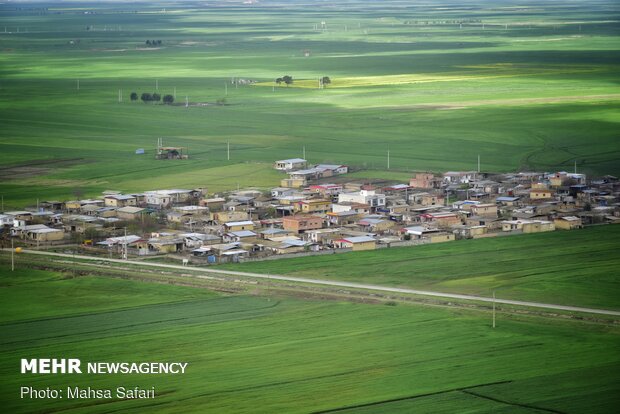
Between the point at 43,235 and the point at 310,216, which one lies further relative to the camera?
the point at 310,216

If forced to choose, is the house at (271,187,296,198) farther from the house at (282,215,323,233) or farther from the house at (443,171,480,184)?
the house at (443,171,480,184)

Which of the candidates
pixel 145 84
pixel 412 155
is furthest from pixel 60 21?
pixel 412 155

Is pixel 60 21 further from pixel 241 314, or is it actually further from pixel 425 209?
pixel 241 314

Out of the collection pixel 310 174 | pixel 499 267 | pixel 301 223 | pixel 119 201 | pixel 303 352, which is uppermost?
pixel 310 174

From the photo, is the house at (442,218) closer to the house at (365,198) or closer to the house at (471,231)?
the house at (471,231)

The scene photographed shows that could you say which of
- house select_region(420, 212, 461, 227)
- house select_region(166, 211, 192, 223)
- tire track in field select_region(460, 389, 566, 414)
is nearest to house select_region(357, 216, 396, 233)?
house select_region(420, 212, 461, 227)

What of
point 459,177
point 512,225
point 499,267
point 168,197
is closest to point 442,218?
point 512,225

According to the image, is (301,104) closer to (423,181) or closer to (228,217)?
(423,181)
